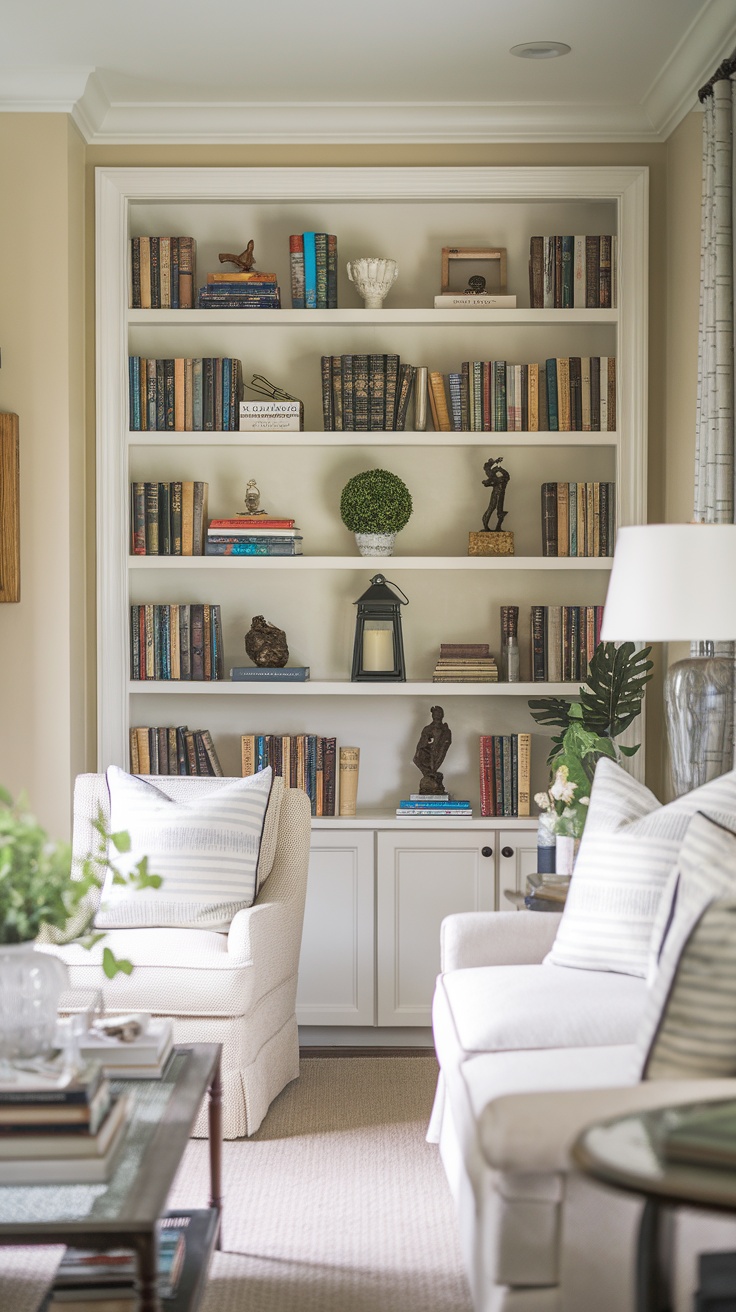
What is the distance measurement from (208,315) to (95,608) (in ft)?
3.45

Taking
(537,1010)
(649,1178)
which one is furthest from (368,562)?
(649,1178)

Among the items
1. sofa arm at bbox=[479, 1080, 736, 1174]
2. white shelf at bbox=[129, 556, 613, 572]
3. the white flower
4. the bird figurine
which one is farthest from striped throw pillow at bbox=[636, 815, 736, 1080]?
the bird figurine

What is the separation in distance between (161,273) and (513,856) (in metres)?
2.27

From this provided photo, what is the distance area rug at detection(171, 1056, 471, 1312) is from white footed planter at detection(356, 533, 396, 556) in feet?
5.58

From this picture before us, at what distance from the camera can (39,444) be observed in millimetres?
3977

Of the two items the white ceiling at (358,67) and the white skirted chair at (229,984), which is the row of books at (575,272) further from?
the white skirted chair at (229,984)

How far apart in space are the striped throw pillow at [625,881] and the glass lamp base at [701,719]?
15.0 inches

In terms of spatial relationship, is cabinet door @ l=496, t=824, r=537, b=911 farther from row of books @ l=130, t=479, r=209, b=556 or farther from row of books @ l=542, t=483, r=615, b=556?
row of books @ l=130, t=479, r=209, b=556

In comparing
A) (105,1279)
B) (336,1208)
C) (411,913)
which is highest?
(411,913)

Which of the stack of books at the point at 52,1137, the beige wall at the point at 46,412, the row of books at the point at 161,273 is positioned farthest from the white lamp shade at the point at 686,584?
the row of books at the point at 161,273

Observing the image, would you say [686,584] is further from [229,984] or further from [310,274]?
[310,274]

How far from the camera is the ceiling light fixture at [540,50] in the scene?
366cm

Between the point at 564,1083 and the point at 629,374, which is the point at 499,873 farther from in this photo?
the point at 564,1083

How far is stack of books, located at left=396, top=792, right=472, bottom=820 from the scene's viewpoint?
414cm
